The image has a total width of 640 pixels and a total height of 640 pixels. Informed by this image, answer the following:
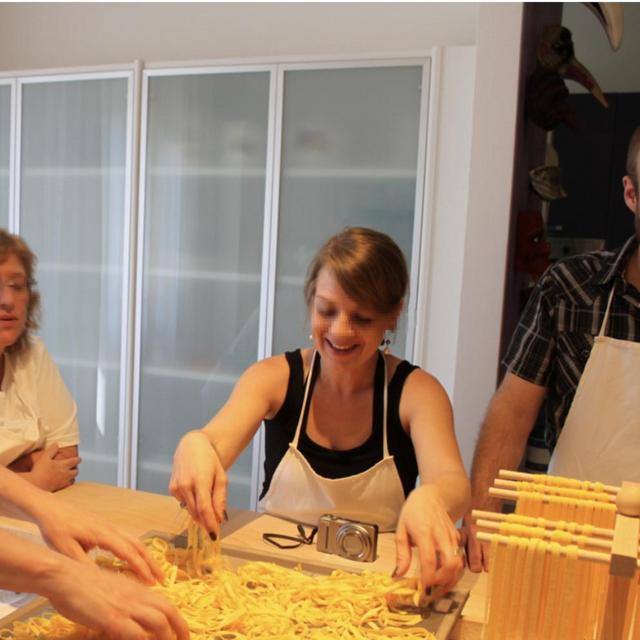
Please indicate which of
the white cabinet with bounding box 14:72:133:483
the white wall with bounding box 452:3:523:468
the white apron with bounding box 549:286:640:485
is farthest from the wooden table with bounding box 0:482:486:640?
the white cabinet with bounding box 14:72:133:483

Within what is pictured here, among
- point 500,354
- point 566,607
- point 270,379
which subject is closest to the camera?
point 566,607

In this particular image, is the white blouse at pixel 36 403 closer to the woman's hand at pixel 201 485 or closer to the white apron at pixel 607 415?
the woman's hand at pixel 201 485

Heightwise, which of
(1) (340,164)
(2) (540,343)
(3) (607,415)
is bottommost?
(3) (607,415)

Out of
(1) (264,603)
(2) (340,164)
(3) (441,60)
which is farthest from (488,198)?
(1) (264,603)

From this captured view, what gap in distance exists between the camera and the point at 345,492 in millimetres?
1534

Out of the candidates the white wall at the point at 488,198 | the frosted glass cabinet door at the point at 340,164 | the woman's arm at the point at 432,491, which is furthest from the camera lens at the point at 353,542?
the frosted glass cabinet door at the point at 340,164

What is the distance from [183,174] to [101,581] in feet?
8.69

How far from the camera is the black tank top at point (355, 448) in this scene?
1570 millimetres

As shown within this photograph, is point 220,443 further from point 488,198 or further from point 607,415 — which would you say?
point 488,198

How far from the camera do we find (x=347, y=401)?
63.6 inches

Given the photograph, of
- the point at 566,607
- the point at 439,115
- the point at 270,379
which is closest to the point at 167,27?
the point at 439,115

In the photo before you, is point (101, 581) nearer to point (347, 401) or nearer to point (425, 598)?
point (425, 598)

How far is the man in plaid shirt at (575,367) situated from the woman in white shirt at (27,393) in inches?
38.4

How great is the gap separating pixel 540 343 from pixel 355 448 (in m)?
0.47
